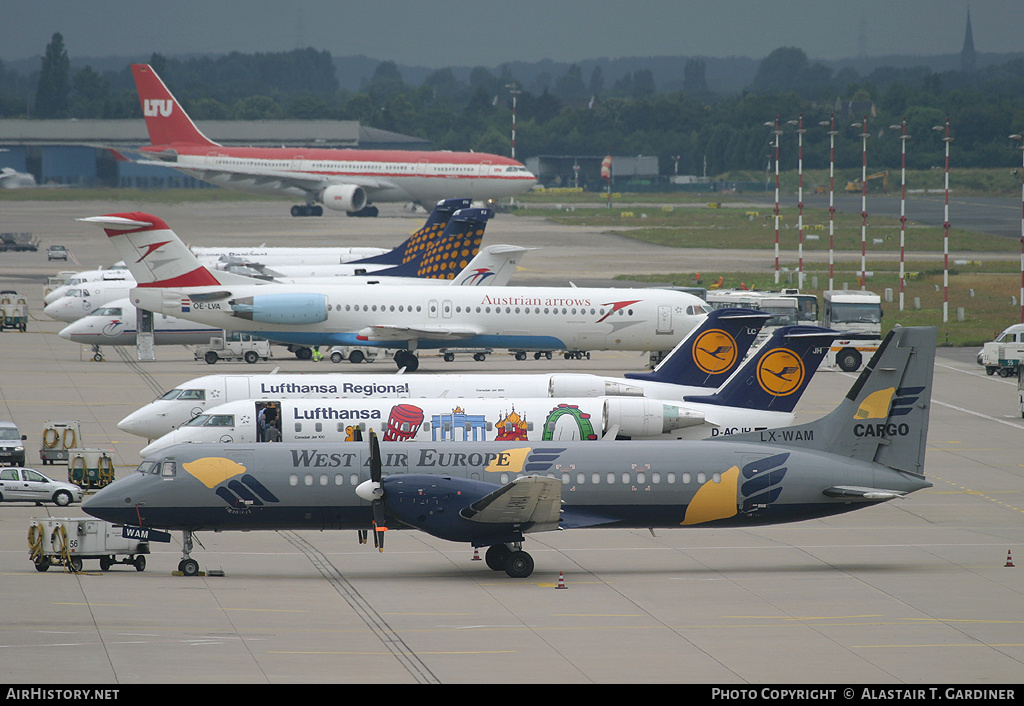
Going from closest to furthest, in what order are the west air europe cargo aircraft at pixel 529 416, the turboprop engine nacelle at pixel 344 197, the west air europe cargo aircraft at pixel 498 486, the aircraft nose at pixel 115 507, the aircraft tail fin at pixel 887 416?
the west air europe cargo aircraft at pixel 498 486, the aircraft nose at pixel 115 507, the aircraft tail fin at pixel 887 416, the west air europe cargo aircraft at pixel 529 416, the turboprop engine nacelle at pixel 344 197

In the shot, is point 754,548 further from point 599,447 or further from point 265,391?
point 265,391

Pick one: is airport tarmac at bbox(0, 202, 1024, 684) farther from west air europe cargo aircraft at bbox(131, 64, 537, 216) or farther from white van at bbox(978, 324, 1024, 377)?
west air europe cargo aircraft at bbox(131, 64, 537, 216)

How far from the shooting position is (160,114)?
429 feet

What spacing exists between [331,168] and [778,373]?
10437cm

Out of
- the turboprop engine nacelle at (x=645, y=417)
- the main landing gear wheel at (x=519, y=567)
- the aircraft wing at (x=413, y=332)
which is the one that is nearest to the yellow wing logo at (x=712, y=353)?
the turboprop engine nacelle at (x=645, y=417)

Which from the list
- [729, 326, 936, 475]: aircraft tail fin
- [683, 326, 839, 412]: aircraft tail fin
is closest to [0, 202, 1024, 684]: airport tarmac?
[729, 326, 936, 475]: aircraft tail fin

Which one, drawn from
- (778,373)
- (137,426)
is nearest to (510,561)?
(778,373)

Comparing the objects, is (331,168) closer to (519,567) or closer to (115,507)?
(115,507)

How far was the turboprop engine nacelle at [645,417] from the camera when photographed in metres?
36.8

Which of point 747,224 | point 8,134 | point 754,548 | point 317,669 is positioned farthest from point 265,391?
point 8,134

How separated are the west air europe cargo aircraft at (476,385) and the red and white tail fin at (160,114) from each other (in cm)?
9489

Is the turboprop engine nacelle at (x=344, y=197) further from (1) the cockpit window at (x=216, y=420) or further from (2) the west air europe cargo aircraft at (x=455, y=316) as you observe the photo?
(1) the cockpit window at (x=216, y=420)

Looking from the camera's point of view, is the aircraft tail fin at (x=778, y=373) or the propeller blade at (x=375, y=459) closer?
the propeller blade at (x=375, y=459)

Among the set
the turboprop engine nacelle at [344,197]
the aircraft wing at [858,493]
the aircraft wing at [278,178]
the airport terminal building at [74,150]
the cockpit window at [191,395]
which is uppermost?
the airport terminal building at [74,150]
